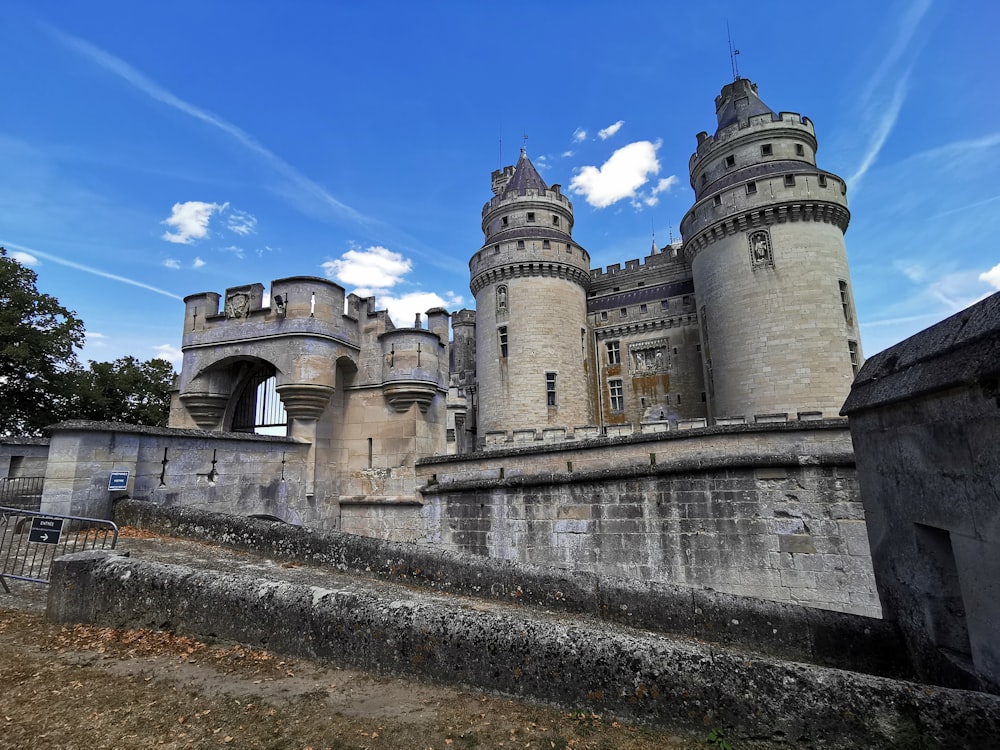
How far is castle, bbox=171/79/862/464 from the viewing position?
11.8m

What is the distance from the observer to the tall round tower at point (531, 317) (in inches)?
1081

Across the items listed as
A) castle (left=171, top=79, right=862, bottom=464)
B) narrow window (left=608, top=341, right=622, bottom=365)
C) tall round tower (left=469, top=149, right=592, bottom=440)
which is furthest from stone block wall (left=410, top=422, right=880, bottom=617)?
narrow window (left=608, top=341, right=622, bottom=365)

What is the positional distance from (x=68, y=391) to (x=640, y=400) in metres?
30.0

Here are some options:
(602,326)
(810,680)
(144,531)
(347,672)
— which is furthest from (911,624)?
(602,326)

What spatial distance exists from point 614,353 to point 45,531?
30.4 metres

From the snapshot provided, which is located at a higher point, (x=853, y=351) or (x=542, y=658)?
(x=853, y=351)

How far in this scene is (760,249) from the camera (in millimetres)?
22172

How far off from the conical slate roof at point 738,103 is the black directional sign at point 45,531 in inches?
1187

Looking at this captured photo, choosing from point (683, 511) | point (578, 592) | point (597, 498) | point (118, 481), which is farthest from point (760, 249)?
point (118, 481)

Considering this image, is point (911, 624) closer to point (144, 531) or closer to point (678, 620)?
point (678, 620)

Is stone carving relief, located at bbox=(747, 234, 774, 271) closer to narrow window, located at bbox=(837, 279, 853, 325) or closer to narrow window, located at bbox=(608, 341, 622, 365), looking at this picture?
narrow window, located at bbox=(837, 279, 853, 325)

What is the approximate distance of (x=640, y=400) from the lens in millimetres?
31016

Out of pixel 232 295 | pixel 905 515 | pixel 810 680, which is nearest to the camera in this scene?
pixel 810 680

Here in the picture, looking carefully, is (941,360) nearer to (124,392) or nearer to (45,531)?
(45,531)
